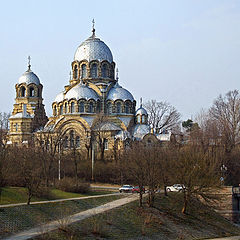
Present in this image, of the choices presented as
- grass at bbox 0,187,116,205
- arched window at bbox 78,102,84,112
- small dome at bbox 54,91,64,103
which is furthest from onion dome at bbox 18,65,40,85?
grass at bbox 0,187,116,205

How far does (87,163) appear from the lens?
42.8 m

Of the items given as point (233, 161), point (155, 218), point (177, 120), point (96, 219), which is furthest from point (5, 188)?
point (177, 120)

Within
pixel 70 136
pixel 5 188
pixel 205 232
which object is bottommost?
pixel 205 232

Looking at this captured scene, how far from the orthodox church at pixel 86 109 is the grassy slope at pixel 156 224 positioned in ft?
62.7

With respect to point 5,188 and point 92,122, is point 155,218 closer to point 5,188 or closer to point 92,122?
point 5,188

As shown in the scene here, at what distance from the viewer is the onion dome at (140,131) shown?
51.2m

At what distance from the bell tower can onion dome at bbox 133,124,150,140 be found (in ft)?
A: 40.4

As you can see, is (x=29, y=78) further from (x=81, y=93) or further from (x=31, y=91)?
(x=81, y=93)

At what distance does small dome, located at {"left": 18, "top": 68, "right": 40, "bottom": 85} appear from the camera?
57.3 m

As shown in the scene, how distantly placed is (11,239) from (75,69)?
129 ft

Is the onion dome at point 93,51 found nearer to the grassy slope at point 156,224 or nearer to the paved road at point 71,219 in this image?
the grassy slope at point 156,224

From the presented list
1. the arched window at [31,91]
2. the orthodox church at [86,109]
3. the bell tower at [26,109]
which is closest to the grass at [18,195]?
the orthodox church at [86,109]

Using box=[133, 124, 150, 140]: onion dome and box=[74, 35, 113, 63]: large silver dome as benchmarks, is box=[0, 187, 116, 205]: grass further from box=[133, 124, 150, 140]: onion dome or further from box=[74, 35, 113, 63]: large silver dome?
box=[74, 35, 113, 63]: large silver dome

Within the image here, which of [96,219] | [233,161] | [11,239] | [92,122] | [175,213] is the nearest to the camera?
[11,239]
